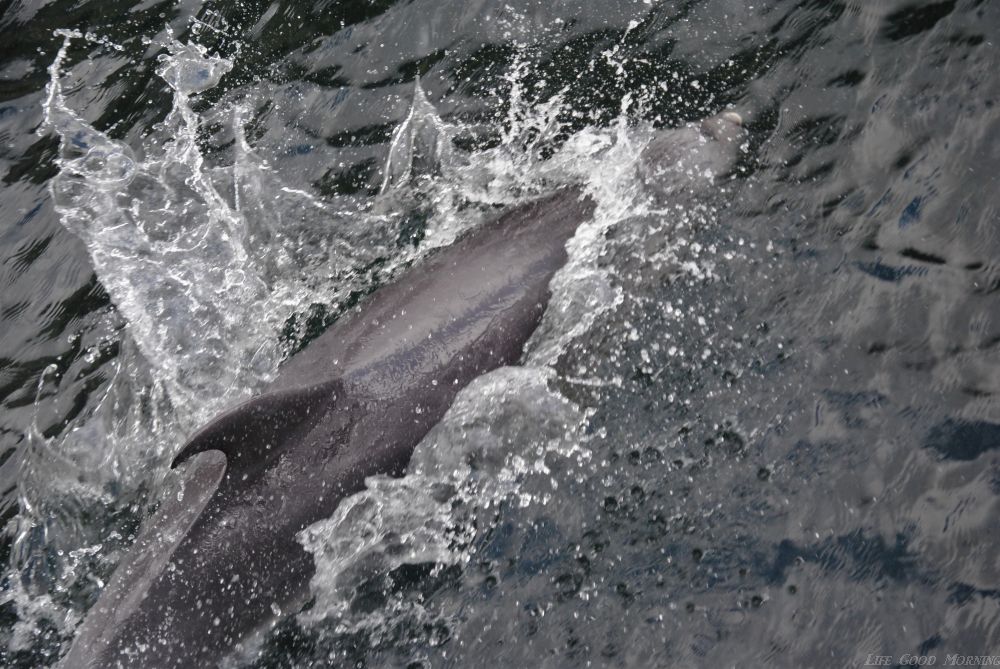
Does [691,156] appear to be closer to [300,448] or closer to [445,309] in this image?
[445,309]

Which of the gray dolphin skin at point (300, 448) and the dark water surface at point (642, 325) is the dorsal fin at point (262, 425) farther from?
the dark water surface at point (642, 325)

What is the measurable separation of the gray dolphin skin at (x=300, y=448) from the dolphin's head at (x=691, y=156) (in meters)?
1.17

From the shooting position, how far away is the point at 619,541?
567 centimetres

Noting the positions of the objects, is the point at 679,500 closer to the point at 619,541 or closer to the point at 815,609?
the point at 619,541

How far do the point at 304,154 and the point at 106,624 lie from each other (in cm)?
396

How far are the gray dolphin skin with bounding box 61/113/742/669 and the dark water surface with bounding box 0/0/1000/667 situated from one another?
416 millimetres

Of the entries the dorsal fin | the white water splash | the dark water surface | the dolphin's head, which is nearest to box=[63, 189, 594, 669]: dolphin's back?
the dorsal fin

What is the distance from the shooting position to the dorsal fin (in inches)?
198

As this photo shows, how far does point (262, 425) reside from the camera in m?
5.18

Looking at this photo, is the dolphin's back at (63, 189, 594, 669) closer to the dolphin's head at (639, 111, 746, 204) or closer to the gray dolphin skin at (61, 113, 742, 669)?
the gray dolphin skin at (61, 113, 742, 669)

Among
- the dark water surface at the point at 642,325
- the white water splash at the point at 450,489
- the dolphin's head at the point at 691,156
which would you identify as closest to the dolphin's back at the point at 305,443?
the white water splash at the point at 450,489

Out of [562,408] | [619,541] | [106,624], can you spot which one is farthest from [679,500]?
[106,624]

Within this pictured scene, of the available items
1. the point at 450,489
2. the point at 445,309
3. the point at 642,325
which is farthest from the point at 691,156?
the point at 450,489

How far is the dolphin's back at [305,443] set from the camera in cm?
501
